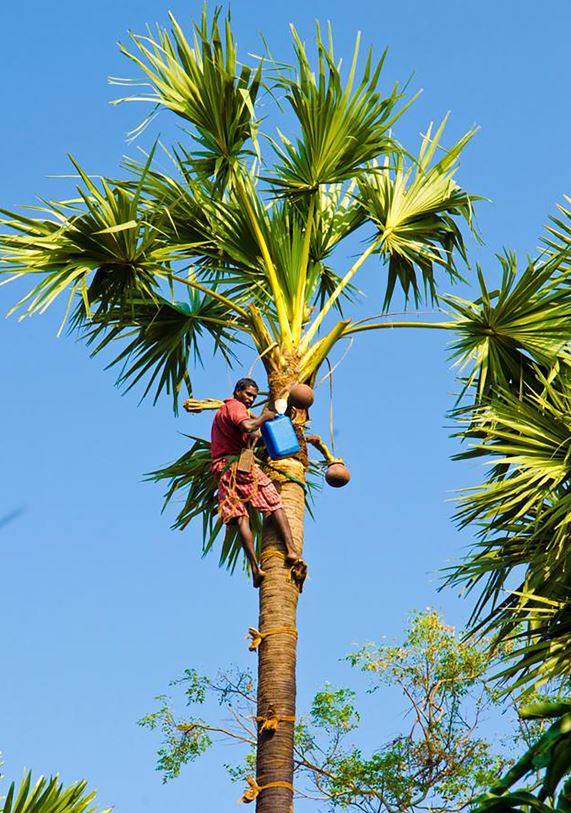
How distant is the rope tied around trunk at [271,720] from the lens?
7070 millimetres

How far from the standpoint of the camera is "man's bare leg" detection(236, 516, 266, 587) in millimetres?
7766

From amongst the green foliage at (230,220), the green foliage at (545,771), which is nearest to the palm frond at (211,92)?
the green foliage at (230,220)

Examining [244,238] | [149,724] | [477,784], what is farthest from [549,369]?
[149,724]

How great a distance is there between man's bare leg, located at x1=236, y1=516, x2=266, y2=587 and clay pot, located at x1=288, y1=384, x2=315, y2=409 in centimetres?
85

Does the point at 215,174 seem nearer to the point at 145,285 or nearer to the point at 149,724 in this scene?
the point at 145,285

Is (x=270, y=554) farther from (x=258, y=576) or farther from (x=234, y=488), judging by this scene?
(x=234, y=488)

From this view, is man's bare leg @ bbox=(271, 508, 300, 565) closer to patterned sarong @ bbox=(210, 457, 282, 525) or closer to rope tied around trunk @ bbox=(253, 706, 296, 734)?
patterned sarong @ bbox=(210, 457, 282, 525)

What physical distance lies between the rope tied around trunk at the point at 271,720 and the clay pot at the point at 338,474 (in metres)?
1.99

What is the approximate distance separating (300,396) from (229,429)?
1.95 ft

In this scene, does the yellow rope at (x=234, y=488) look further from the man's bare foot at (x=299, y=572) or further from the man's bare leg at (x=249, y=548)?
the man's bare foot at (x=299, y=572)

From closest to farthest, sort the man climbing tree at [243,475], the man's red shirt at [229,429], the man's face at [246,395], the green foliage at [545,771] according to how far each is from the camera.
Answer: the green foliage at [545,771] < the man climbing tree at [243,475] < the man's red shirt at [229,429] < the man's face at [246,395]

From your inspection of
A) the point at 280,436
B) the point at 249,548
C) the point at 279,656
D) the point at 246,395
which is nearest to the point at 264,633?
A: the point at 279,656

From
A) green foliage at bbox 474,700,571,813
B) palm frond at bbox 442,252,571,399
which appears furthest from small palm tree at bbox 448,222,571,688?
green foliage at bbox 474,700,571,813

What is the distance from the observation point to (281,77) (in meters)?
9.04
